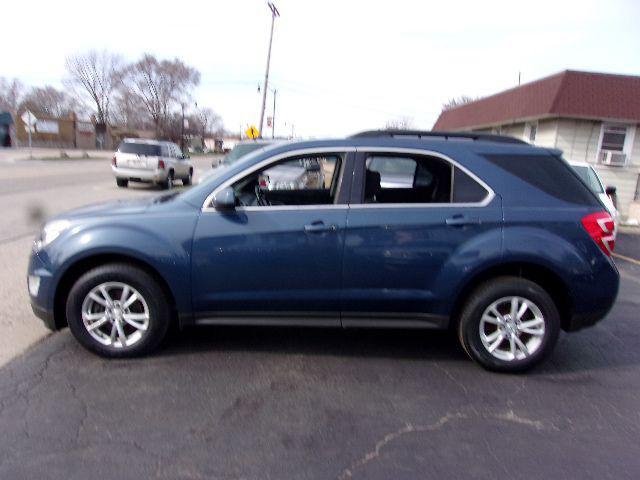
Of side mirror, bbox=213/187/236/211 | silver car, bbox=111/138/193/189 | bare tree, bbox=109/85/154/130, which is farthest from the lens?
bare tree, bbox=109/85/154/130

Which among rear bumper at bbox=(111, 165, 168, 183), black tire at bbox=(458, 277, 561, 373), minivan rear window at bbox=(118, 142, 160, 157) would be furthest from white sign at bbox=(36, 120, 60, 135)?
black tire at bbox=(458, 277, 561, 373)

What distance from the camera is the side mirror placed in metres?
3.53

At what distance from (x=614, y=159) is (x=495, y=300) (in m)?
15.5

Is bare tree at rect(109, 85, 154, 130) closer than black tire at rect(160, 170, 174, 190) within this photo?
No

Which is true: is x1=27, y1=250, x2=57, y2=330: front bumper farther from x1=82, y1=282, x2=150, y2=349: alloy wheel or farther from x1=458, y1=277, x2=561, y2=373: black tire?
x1=458, y1=277, x2=561, y2=373: black tire

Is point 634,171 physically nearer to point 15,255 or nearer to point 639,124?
point 639,124

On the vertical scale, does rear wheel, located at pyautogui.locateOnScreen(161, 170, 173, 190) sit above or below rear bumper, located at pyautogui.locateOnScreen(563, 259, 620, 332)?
below

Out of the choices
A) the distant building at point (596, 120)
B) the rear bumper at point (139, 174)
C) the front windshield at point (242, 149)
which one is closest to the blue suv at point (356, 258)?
the front windshield at point (242, 149)

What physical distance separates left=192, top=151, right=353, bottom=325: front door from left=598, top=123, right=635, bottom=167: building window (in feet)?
52.3

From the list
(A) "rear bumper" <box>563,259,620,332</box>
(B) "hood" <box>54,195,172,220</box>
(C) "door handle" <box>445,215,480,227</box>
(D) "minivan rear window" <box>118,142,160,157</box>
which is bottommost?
(A) "rear bumper" <box>563,259,620,332</box>

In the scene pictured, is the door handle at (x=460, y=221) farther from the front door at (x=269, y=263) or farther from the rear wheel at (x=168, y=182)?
the rear wheel at (x=168, y=182)

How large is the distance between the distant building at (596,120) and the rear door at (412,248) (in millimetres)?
13683

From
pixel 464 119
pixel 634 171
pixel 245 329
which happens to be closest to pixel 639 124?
pixel 634 171

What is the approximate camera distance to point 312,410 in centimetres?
316
